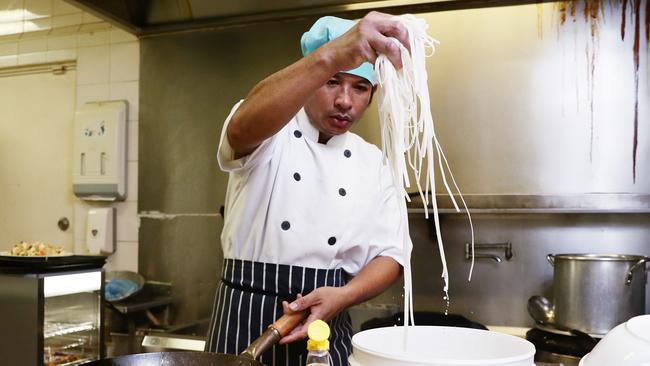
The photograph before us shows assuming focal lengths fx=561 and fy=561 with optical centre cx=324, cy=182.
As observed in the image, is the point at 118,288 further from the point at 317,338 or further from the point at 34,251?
the point at 317,338

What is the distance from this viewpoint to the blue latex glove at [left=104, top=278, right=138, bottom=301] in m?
3.12

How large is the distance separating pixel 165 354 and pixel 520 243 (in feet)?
7.41

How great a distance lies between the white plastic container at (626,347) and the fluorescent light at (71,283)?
7.80 feet

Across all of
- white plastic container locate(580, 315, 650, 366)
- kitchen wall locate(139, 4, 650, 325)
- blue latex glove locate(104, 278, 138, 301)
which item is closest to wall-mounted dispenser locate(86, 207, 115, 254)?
blue latex glove locate(104, 278, 138, 301)

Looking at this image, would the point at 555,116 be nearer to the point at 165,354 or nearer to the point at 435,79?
the point at 435,79

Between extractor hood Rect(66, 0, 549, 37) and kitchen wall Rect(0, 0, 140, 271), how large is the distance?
0.22m

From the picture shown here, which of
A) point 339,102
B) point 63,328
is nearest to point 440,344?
point 339,102

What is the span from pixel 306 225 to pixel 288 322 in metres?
0.43

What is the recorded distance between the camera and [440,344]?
1034 mm

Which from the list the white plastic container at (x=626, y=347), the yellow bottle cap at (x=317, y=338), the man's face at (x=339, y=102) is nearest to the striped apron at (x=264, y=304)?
the man's face at (x=339, y=102)

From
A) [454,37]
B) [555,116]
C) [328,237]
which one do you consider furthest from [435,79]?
[328,237]

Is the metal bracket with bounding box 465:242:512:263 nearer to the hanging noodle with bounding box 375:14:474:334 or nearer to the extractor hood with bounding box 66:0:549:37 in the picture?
the extractor hood with bounding box 66:0:549:37

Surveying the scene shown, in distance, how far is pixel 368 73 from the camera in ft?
5.53

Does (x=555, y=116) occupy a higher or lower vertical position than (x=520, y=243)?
higher
